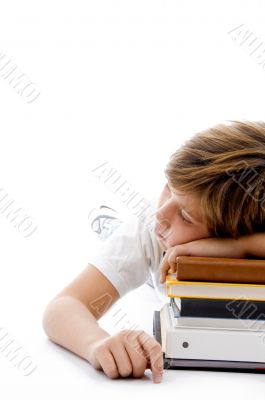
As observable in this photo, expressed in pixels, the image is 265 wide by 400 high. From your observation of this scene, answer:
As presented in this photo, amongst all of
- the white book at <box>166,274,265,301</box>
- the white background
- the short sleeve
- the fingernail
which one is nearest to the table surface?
the fingernail

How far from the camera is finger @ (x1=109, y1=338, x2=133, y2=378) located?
82 cm

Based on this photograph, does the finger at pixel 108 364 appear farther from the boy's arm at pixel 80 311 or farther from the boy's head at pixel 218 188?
the boy's head at pixel 218 188

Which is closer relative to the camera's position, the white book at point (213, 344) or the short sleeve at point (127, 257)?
the white book at point (213, 344)

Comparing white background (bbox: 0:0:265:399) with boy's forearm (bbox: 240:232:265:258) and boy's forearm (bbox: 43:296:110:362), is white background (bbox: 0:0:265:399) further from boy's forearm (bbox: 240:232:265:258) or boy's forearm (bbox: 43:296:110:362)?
boy's forearm (bbox: 240:232:265:258)

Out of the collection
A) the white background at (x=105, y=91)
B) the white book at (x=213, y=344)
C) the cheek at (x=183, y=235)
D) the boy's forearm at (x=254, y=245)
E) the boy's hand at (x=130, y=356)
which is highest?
the white background at (x=105, y=91)

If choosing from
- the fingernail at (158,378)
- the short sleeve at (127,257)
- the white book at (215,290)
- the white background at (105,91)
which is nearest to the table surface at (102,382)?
the fingernail at (158,378)

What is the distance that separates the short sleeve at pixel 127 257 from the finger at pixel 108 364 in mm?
332

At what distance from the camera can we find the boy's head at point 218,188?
101 cm

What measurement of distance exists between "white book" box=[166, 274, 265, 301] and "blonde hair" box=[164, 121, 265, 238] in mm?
174

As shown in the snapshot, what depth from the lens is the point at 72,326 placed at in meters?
1.00

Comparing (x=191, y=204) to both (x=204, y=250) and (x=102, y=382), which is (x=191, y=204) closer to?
(x=204, y=250)

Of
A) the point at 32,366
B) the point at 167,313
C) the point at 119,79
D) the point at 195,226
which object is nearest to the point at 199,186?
the point at 195,226

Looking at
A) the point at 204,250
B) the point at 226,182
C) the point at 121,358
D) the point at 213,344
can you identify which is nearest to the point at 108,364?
the point at 121,358

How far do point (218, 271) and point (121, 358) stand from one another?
0.60 ft
